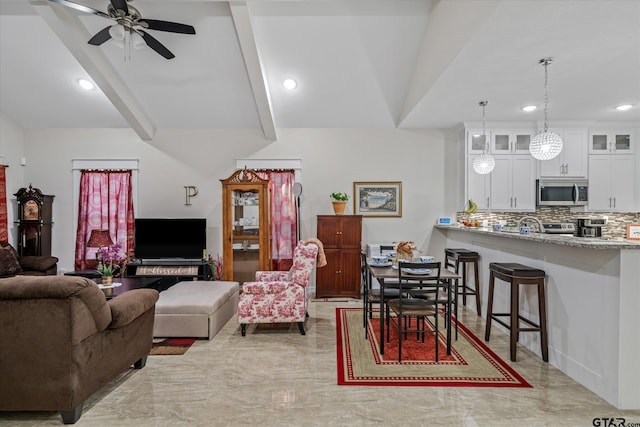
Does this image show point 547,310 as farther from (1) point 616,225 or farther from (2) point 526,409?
(1) point 616,225

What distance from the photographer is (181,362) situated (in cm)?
320

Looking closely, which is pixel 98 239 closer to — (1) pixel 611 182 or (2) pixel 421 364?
(2) pixel 421 364

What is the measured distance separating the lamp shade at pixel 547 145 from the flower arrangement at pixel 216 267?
4.78 m

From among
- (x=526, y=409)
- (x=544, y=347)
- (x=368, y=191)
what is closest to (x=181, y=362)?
(x=526, y=409)

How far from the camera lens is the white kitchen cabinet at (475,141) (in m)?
5.61

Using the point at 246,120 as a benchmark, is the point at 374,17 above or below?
above

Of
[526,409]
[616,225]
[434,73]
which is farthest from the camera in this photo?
[616,225]

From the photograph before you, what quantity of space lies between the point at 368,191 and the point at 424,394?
12.4 ft

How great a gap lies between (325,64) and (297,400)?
3.95 meters

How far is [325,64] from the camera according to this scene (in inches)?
183

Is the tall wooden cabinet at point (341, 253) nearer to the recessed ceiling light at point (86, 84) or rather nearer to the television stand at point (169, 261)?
the television stand at point (169, 261)

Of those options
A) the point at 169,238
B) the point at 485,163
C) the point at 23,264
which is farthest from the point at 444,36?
the point at 23,264

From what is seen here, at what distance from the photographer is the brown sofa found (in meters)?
5.00

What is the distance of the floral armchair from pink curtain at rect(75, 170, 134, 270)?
3252 millimetres
